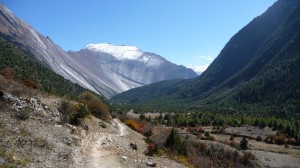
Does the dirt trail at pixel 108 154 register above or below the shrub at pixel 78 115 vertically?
below

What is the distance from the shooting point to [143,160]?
1154 inches

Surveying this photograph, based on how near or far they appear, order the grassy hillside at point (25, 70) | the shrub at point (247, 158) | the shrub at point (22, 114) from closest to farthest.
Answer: the shrub at point (22, 114), the shrub at point (247, 158), the grassy hillside at point (25, 70)

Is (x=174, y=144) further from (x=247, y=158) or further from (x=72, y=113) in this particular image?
(x=247, y=158)

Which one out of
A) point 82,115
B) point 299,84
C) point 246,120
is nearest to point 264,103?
point 299,84

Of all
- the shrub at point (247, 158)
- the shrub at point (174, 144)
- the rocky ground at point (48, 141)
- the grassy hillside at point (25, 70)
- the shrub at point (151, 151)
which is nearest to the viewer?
the rocky ground at point (48, 141)

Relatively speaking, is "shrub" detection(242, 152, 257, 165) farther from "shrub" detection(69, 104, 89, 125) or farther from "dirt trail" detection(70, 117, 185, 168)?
"shrub" detection(69, 104, 89, 125)

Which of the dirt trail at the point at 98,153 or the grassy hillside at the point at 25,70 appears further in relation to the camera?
the grassy hillside at the point at 25,70

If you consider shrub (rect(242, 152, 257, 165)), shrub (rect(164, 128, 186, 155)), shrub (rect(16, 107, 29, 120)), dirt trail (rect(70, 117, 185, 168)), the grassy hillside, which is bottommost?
shrub (rect(242, 152, 257, 165))

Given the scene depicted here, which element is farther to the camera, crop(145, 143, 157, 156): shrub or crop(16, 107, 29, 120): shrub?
crop(145, 143, 157, 156): shrub

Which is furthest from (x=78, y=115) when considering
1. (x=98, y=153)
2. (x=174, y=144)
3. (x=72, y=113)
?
(x=174, y=144)

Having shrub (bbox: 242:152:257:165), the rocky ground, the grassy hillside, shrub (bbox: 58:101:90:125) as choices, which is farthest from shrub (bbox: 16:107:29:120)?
shrub (bbox: 242:152:257:165)

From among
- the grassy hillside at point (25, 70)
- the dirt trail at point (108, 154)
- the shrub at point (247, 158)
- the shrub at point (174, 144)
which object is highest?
the grassy hillside at point (25, 70)

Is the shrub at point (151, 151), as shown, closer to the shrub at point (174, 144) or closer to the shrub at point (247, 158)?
the shrub at point (174, 144)

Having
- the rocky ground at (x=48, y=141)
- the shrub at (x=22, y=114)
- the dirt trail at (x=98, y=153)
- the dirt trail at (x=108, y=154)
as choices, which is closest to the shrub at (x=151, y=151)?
the dirt trail at (x=108, y=154)
